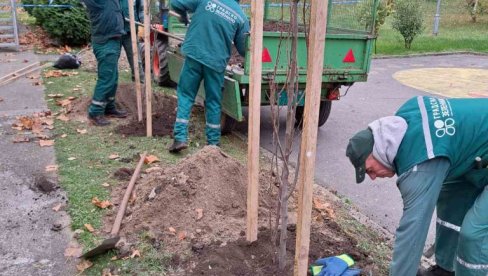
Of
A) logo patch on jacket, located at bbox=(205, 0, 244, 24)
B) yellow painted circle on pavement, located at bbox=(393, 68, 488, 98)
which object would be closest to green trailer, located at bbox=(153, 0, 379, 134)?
logo patch on jacket, located at bbox=(205, 0, 244, 24)

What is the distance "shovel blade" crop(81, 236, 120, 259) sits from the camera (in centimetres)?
333

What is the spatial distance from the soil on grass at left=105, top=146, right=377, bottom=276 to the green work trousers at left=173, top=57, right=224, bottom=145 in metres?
1.06

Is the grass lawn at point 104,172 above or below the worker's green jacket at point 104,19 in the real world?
below

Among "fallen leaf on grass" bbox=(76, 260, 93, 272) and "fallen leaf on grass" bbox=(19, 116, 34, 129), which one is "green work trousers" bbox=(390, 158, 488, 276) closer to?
"fallen leaf on grass" bbox=(76, 260, 93, 272)

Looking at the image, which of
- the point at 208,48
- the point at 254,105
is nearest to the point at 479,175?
the point at 254,105

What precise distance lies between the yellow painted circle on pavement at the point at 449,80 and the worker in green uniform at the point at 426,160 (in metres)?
7.54

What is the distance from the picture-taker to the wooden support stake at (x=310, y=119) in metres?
2.14

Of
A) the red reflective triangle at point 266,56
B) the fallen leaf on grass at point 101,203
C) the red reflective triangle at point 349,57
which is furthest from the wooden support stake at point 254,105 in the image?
the red reflective triangle at point 349,57

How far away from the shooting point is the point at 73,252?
347 centimetres

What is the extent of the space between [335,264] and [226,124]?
3481 millimetres

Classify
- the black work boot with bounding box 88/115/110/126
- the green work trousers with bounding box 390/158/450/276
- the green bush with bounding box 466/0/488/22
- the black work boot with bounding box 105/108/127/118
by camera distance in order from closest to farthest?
the green work trousers with bounding box 390/158/450/276, the black work boot with bounding box 88/115/110/126, the black work boot with bounding box 105/108/127/118, the green bush with bounding box 466/0/488/22

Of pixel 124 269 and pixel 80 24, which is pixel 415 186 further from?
pixel 80 24

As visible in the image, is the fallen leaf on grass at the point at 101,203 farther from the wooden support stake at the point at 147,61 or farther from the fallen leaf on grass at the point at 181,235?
the wooden support stake at the point at 147,61

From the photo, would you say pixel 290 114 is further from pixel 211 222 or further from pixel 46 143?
pixel 46 143
